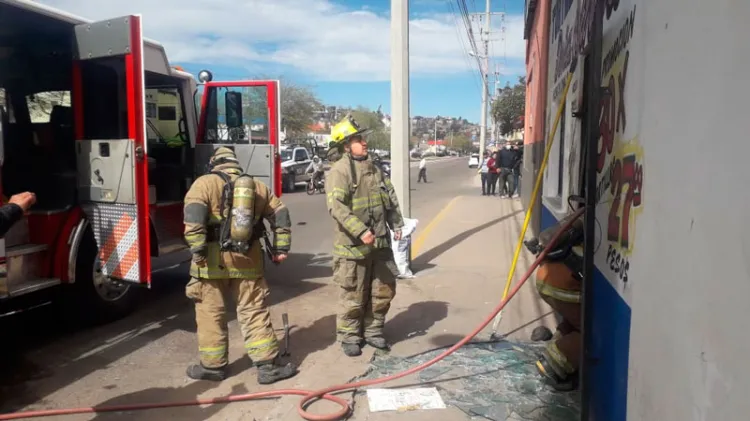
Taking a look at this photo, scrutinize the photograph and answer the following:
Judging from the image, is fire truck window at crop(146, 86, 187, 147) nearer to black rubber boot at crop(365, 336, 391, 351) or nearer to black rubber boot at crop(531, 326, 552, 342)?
black rubber boot at crop(365, 336, 391, 351)

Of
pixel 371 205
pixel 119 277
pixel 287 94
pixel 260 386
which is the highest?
pixel 287 94

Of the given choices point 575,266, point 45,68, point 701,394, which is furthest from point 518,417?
point 45,68

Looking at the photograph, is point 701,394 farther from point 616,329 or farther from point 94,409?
point 94,409

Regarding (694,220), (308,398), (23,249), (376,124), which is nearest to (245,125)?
(23,249)

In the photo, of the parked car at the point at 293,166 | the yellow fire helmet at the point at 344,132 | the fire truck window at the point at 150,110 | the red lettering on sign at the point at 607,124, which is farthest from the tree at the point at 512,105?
the red lettering on sign at the point at 607,124

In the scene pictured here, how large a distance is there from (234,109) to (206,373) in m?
3.64

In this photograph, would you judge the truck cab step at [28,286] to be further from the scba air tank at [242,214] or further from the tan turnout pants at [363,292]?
the tan turnout pants at [363,292]

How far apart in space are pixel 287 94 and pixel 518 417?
48.3 m

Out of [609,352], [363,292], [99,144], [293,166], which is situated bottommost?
[363,292]

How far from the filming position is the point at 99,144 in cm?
519

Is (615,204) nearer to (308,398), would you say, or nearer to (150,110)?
(308,398)

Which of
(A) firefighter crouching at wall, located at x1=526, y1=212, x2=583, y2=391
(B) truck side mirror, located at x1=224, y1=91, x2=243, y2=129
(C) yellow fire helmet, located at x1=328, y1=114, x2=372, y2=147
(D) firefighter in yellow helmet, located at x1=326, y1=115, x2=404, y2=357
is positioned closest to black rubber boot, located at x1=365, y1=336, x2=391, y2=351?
(D) firefighter in yellow helmet, located at x1=326, y1=115, x2=404, y2=357

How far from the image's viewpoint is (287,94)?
49.9m

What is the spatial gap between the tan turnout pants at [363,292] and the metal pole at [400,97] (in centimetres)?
280
